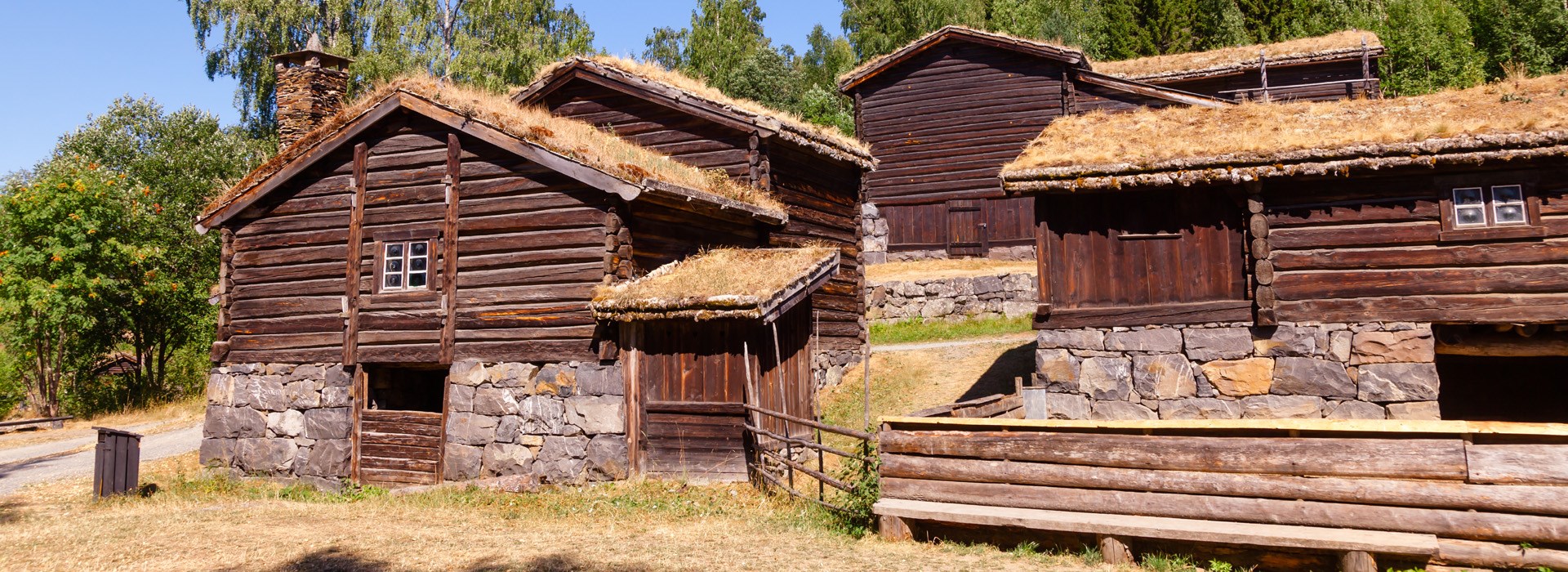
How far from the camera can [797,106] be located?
149ft

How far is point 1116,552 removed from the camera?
798 cm

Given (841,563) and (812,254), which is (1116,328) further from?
(841,563)

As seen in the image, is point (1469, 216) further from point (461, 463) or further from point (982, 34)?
point (982, 34)

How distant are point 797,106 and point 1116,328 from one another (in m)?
34.2

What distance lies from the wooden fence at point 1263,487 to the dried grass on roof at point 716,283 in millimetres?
3678

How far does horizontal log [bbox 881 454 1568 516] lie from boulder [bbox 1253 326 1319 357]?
5.01 metres

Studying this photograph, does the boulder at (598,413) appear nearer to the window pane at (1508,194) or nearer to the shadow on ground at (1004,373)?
the shadow on ground at (1004,373)

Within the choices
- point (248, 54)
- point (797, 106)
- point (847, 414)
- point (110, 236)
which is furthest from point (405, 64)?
point (847, 414)

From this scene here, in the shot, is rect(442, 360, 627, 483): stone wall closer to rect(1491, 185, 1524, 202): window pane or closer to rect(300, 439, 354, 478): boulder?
rect(300, 439, 354, 478): boulder

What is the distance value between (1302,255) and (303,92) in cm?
1685

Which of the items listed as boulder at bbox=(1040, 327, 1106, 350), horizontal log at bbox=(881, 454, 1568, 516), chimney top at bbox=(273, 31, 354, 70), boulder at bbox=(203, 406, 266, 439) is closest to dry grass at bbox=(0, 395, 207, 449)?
boulder at bbox=(203, 406, 266, 439)

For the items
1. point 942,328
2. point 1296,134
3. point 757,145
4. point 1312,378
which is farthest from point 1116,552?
point 942,328

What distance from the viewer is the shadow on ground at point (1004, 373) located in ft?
54.9

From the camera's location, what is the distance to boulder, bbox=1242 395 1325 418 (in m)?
11.8
